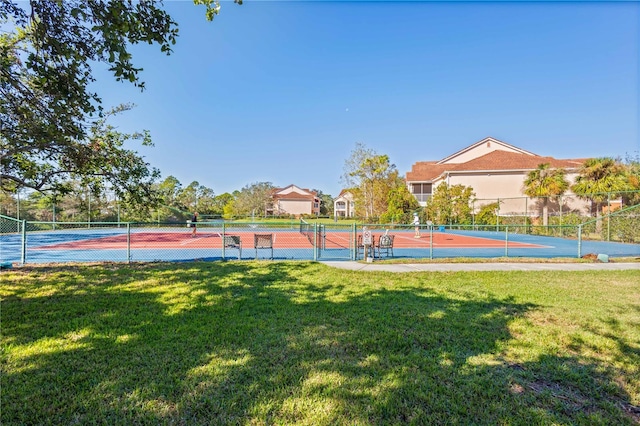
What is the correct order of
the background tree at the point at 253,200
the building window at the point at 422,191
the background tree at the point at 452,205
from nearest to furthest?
the background tree at the point at 452,205
the building window at the point at 422,191
the background tree at the point at 253,200

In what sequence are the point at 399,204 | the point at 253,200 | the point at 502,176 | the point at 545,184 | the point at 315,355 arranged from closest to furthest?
1. the point at 315,355
2. the point at 545,184
3. the point at 502,176
4. the point at 399,204
5. the point at 253,200

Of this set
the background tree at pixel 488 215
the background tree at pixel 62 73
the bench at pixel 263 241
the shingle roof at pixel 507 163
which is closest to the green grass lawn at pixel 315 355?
the background tree at pixel 62 73

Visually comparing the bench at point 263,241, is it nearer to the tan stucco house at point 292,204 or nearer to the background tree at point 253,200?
the background tree at point 253,200

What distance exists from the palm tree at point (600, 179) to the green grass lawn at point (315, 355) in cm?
2151

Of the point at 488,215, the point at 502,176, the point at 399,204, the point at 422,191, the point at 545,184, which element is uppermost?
the point at 502,176

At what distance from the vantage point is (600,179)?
23125 millimetres

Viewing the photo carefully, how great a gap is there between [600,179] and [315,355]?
97.1 ft

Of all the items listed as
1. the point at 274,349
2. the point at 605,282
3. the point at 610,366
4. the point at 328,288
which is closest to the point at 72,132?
the point at 274,349

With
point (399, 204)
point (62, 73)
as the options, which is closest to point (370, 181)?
point (399, 204)

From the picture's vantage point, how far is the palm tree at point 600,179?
2197cm

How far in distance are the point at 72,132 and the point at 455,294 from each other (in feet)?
25.1

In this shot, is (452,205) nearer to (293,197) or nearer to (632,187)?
(632,187)

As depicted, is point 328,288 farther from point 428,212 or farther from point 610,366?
point 428,212

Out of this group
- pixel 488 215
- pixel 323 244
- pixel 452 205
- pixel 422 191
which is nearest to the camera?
pixel 323 244
